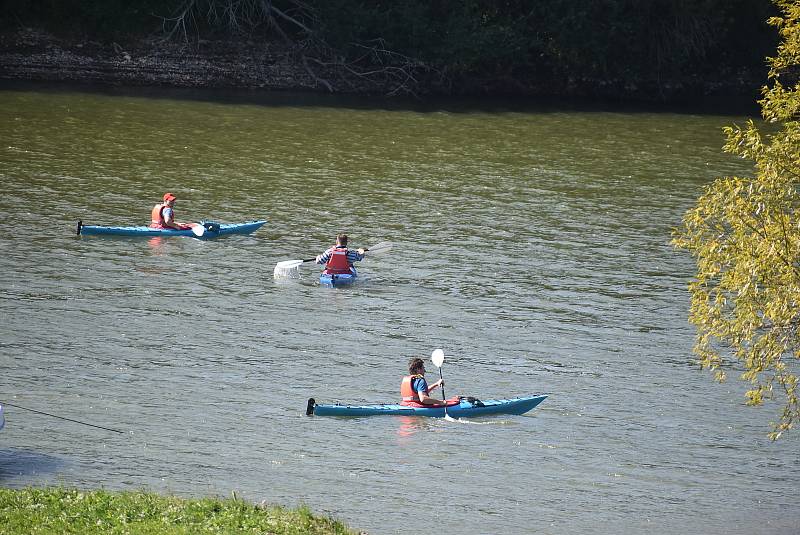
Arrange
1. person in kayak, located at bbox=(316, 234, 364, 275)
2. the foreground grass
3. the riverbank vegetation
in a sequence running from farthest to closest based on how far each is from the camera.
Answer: the riverbank vegetation → person in kayak, located at bbox=(316, 234, 364, 275) → the foreground grass

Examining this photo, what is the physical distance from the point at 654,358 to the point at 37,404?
35.1 ft

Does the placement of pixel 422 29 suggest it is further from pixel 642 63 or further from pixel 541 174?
pixel 541 174

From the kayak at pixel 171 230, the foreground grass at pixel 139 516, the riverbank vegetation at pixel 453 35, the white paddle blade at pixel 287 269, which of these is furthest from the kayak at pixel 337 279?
the riverbank vegetation at pixel 453 35

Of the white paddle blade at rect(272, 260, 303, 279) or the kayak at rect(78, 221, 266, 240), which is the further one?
the kayak at rect(78, 221, 266, 240)

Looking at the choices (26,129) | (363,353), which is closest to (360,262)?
(363,353)

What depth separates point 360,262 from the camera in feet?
91.8

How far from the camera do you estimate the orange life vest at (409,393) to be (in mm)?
18875

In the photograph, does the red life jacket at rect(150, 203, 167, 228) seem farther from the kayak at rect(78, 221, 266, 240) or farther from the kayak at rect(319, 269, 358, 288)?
the kayak at rect(319, 269, 358, 288)

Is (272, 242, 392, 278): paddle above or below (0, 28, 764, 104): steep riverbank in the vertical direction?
below

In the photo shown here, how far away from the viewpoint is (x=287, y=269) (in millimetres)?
25641

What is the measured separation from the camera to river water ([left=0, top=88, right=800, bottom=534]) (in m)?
16.0

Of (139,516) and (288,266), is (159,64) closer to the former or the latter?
(288,266)

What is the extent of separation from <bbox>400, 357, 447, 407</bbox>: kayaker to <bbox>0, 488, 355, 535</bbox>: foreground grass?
210 inches

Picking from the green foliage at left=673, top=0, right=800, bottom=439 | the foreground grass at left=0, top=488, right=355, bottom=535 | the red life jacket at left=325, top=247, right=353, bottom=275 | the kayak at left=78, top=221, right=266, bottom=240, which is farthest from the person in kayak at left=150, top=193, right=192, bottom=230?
the green foliage at left=673, top=0, right=800, bottom=439
